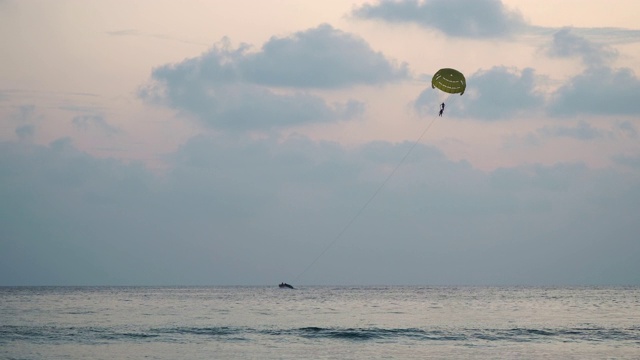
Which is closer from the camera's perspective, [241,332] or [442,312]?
[241,332]

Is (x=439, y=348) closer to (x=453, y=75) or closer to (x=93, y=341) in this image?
(x=453, y=75)

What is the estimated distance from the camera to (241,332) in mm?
45656

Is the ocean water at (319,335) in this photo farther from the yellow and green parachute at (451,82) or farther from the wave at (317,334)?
the yellow and green parachute at (451,82)

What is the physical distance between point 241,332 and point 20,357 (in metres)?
14.3

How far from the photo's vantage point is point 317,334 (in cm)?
4434

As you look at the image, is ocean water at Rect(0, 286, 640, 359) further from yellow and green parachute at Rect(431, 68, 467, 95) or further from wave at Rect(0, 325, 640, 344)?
yellow and green parachute at Rect(431, 68, 467, 95)

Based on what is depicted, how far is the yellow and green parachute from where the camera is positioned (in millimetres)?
39000

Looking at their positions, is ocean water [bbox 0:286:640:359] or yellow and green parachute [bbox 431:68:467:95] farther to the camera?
yellow and green parachute [bbox 431:68:467:95]

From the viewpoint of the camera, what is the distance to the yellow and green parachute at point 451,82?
39000mm

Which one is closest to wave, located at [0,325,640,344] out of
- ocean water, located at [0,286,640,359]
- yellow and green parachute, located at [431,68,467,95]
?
ocean water, located at [0,286,640,359]

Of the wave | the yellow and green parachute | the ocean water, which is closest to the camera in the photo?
the ocean water

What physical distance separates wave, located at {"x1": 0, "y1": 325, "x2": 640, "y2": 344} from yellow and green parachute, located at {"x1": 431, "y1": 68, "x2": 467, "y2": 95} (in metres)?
13.1

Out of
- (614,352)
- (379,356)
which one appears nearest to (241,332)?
(379,356)

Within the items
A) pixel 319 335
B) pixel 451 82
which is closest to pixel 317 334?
pixel 319 335
